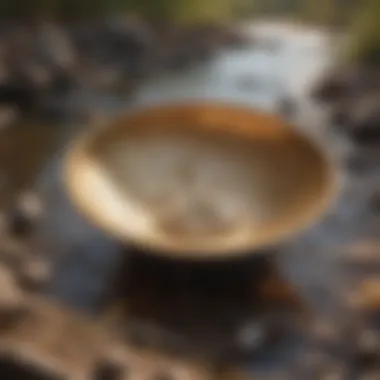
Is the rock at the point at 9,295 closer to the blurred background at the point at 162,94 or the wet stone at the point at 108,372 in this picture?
the blurred background at the point at 162,94

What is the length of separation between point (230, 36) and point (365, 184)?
0.37 meters

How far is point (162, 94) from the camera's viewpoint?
1.21m

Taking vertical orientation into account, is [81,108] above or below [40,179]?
above

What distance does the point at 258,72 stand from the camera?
126 centimetres

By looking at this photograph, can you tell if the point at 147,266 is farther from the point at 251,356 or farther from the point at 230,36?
the point at 230,36

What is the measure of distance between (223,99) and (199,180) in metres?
0.20

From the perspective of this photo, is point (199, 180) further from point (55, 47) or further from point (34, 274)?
point (55, 47)

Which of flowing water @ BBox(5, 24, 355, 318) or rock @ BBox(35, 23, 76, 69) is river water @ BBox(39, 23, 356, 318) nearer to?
flowing water @ BBox(5, 24, 355, 318)

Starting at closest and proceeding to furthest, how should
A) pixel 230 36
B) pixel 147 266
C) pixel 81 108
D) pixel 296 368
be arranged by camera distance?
pixel 296 368 → pixel 147 266 → pixel 81 108 → pixel 230 36

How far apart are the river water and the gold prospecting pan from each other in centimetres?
4

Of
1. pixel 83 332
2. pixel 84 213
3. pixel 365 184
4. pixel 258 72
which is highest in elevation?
pixel 258 72

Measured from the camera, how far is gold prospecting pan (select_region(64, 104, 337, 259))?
94cm

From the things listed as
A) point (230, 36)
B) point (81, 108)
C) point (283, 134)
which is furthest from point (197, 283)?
point (230, 36)

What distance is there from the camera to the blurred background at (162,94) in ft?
3.10
